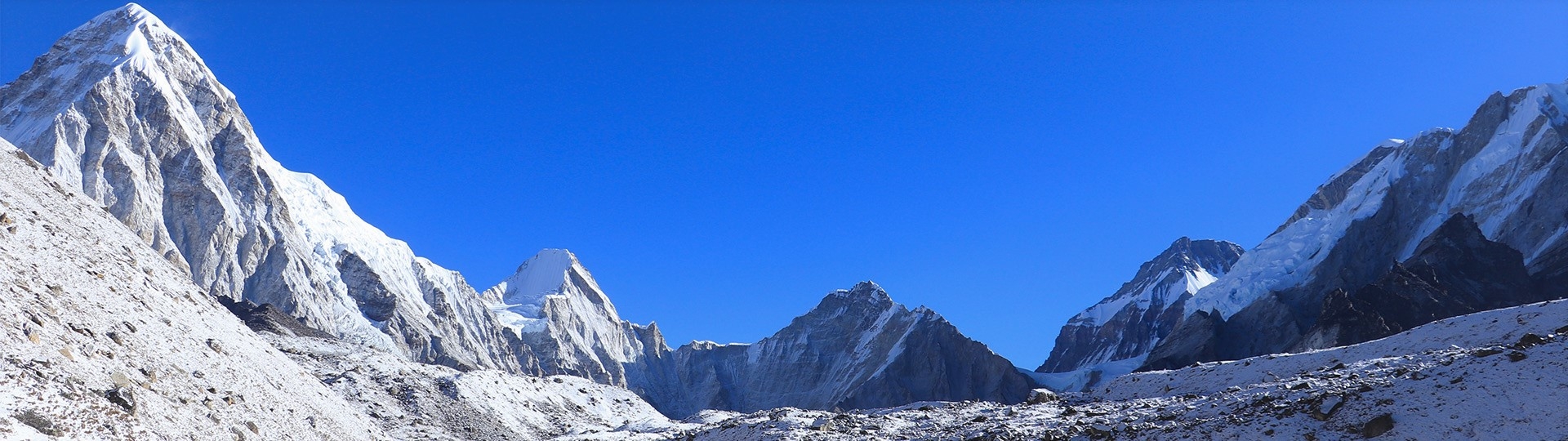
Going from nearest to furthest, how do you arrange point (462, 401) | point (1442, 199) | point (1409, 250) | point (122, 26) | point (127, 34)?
point (462, 401) < point (1409, 250) < point (1442, 199) < point (127, 34) < point (122, 26)

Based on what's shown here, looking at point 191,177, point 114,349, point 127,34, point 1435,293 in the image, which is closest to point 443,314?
point 191,177

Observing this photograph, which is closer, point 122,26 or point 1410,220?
point 1410,220

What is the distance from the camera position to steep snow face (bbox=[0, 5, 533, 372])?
429ft

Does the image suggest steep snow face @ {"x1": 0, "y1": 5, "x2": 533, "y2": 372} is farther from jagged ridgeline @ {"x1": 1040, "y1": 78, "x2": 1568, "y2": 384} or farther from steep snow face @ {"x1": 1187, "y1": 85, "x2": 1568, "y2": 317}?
steep snow face @ {"x1": 1187, "y1": 85, "x2": 1568, "y2": 317}

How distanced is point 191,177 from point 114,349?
124732mm

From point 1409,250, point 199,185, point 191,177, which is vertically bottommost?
point 1409,250

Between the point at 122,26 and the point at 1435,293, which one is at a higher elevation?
the point at 122,26

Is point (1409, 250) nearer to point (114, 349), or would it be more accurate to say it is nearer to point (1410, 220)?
point (1410, 220)

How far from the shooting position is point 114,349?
37.4 metres

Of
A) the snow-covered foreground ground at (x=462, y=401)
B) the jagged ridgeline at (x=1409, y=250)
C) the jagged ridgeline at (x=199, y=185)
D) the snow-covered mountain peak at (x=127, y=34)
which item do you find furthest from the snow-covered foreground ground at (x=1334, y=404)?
the snow-covered mountain peak at (x=127, y=34)

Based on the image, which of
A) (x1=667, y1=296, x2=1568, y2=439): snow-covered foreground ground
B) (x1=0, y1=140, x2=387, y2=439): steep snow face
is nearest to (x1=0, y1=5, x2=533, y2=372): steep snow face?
(x1=0, y1=140, x2=387, y2=439): steep snow face

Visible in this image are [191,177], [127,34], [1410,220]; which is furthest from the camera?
[127,34]

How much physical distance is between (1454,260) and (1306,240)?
50694mm

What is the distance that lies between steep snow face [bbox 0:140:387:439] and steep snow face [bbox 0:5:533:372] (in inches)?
3038
